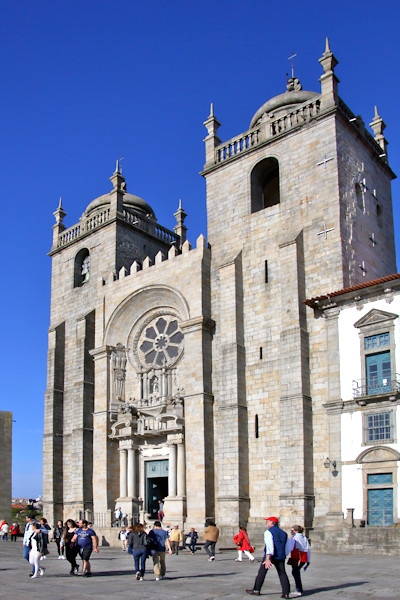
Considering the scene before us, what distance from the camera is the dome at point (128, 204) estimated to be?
36812mm

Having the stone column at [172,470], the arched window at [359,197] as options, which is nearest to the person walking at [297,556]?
the stone column at [172,470]

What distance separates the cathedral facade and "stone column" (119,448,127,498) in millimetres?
56

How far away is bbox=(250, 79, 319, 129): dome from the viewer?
29906 millimetres

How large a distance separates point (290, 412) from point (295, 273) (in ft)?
16.4

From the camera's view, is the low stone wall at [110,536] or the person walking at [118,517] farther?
the person walking at [118,517]

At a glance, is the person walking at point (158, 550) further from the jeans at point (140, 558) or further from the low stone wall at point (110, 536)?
the low stone wall at point (110, 536)

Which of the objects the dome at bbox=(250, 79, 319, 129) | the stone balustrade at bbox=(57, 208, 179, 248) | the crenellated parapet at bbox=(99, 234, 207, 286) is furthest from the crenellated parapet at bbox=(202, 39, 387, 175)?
the stone balustrade at bbox=(57, 208, 179, 248)

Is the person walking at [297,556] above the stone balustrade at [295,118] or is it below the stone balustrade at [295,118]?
below

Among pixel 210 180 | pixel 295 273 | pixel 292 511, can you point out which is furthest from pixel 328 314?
pixel 210 180

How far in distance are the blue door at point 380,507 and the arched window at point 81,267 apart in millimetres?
19020

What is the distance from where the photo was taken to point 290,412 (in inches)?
917

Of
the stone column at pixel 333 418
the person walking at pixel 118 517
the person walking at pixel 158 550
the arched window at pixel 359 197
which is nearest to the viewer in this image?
the person walking at pixel 158 550

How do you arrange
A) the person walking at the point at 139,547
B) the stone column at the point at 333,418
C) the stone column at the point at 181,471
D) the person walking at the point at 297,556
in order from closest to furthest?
1. the person walking at the point at 297,556
2. the person walking at the point at 139,547
3. the stone column at the point at 333,418
4. the stone column at the point at 181,471

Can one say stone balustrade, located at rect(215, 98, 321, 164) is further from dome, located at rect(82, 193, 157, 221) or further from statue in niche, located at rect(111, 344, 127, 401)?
statue in niche, located at rect(111, 344, 127, 401)
